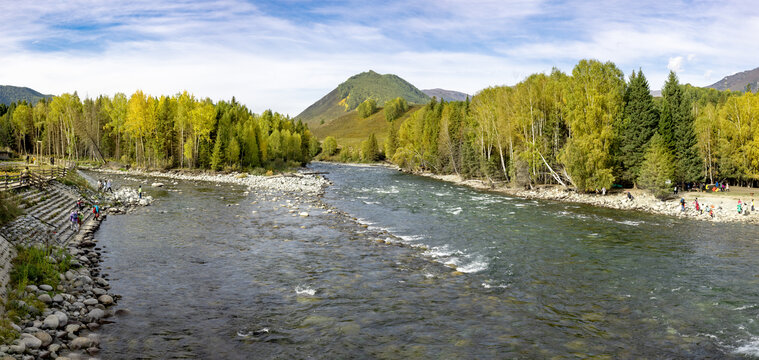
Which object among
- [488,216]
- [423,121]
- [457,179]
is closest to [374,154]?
[423,121]

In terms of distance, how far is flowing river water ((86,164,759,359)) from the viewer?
13.6 m

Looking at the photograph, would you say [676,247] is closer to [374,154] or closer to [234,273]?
[234,273]

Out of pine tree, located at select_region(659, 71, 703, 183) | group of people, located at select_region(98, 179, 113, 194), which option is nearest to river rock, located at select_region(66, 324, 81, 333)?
group of people, located at select_region(98, 179, 113, 194)

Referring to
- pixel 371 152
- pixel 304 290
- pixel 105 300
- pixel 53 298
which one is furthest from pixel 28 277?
pixel 371 152

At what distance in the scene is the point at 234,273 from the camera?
20922 mm

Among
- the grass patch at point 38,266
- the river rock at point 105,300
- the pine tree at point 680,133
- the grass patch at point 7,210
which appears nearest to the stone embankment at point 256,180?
the grass patch at point 7,210

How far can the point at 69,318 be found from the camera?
14.3 meters

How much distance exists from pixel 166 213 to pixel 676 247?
41.2 m

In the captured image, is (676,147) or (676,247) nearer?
(676,247)

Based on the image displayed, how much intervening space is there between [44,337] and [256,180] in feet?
204

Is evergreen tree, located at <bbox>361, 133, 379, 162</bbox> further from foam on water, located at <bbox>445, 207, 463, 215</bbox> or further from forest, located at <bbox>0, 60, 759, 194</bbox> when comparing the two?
foam on water, located at <bbox>445, 207, 463, 215</bbox>

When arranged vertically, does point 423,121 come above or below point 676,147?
above

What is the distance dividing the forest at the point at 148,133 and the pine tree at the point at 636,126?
68.3 m

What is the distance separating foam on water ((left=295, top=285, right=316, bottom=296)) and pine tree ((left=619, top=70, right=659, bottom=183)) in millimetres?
51303
